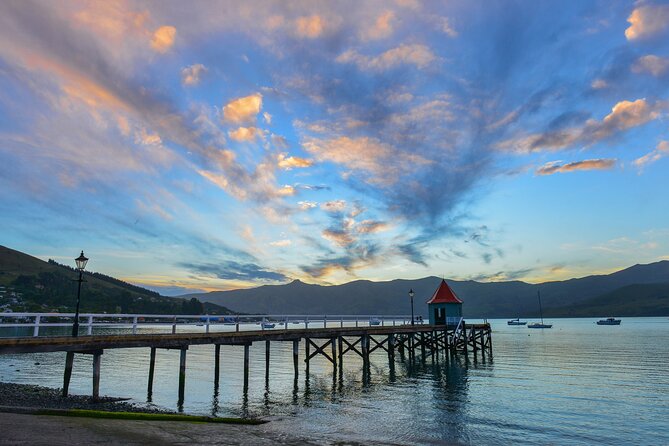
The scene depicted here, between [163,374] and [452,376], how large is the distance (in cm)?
2614

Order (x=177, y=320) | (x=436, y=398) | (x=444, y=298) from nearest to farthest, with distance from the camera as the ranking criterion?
(x=436, y=398) < (x=177, y=320) < (x=444, y=298)

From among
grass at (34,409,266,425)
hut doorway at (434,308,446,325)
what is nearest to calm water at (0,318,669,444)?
grass at (34,409,266,425)

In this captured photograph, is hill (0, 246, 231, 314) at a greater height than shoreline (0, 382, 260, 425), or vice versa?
hill (0, 246, 231, 314)

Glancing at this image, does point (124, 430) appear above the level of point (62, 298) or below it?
below

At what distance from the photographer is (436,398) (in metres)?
25.8

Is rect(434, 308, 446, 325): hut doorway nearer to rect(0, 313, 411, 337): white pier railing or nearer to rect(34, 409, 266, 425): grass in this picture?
rect(0, 313, 411, 337): white pier railing

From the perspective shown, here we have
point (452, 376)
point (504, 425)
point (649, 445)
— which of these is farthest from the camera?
point (452, 376)

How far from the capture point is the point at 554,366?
43594 mm

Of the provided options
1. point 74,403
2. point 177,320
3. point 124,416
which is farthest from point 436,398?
point 177,320

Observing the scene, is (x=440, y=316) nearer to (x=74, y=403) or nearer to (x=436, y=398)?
(x=436, y=398)

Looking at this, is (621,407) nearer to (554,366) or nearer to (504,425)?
(504,425)

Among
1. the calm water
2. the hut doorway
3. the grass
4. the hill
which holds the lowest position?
the calm water

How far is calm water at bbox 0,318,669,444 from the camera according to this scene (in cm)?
1788

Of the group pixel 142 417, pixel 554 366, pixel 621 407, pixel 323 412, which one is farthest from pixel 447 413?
pixel 554 366
